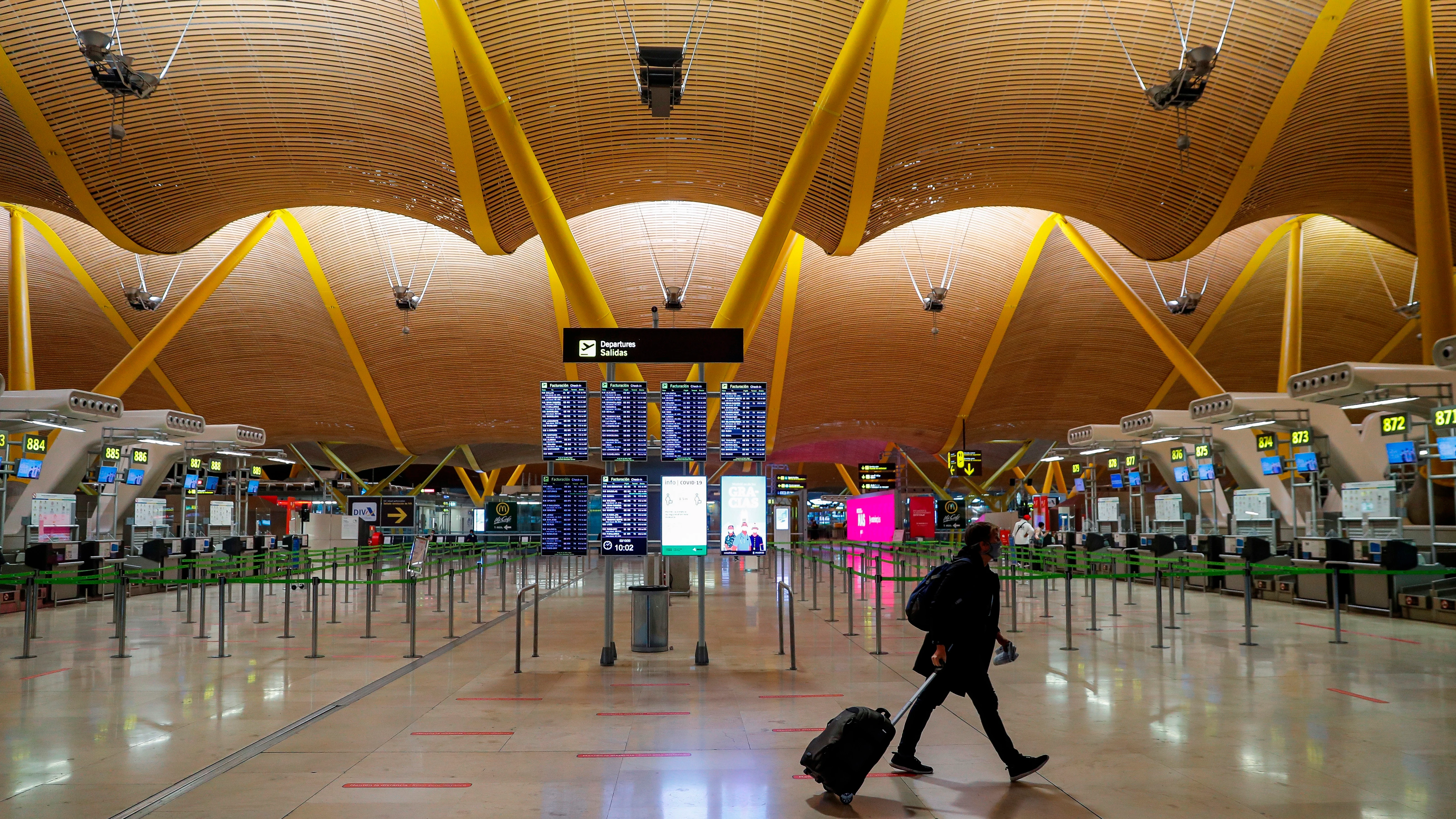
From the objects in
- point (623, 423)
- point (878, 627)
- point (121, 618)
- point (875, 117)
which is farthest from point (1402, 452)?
point (121, 618)

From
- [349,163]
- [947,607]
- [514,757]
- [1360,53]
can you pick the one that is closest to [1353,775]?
[947,607]

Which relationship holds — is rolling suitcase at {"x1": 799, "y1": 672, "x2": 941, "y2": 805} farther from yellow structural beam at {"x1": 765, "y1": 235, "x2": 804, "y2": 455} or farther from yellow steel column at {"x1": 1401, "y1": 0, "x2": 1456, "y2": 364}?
yellow structural beam at {"x1": 765, "y1": 235, "x2": 804, "y2": 455}

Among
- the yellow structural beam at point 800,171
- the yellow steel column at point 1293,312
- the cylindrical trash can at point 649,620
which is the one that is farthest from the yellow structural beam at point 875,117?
the yellow steel column at point 1293,312

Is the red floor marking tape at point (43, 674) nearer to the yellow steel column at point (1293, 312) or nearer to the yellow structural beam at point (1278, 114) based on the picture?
the yellow structural beam at point (1278, 114)

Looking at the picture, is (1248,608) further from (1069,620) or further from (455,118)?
(455,118)

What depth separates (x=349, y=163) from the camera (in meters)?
21.8

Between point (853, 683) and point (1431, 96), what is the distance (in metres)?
16.9

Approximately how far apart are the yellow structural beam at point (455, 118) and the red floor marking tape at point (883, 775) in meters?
14.0

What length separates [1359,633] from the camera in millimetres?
13875

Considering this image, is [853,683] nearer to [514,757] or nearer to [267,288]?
[514,757]

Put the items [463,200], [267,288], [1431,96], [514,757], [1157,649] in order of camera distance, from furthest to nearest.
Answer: [267,288], [463,200], [1431,96], [1157,649], [514,757]

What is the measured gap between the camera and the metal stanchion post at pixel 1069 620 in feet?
40.9

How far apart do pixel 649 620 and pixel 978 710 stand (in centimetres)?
697

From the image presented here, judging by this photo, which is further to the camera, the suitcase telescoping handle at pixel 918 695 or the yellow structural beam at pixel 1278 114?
the yellow structural beam at pixel 1278 114
